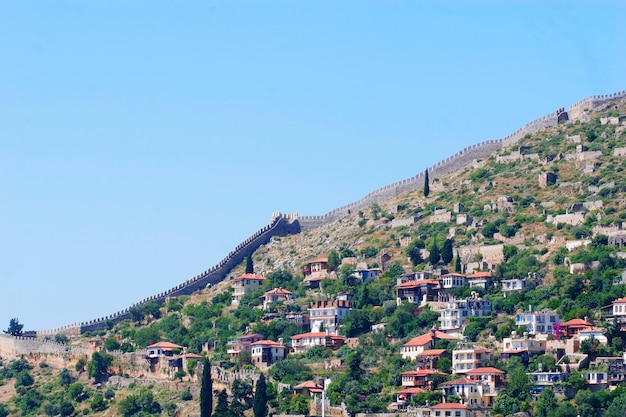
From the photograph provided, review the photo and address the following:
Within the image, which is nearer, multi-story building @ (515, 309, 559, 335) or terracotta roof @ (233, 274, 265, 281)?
multi-story building @ (515, 309, 559, 335)

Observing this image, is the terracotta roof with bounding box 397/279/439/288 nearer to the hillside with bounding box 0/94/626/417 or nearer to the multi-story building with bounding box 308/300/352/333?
the hillside with bounding box 0/94/626/417

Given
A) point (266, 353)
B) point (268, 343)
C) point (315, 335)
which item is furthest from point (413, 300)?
point (266, 353)

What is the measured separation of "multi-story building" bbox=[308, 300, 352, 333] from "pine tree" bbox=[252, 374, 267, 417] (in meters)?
13.4

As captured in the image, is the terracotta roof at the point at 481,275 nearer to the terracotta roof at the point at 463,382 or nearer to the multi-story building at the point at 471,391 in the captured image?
the multi-story building at the point at 471,391

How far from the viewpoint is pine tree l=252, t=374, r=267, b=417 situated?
8106cm

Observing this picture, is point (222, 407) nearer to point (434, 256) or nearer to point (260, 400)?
point (260, 400)

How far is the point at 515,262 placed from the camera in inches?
3767

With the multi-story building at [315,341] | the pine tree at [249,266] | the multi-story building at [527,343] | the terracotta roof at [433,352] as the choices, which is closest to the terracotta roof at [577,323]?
the multi-story building at [527,343]

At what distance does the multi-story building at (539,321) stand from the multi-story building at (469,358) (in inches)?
107

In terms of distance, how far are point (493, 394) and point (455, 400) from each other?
1782mm

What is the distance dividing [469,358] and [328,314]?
49.1 ft

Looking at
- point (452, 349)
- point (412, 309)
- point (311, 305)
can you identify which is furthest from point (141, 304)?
point (452, 349)

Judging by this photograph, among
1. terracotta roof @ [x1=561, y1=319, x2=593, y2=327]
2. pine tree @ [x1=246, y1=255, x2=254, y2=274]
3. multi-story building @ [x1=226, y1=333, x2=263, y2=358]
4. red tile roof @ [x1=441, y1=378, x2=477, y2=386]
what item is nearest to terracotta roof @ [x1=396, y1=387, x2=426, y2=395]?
red tile roof @ [x1=441, y1=378, x2=477, y2=386]

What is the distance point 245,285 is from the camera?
10769cm
